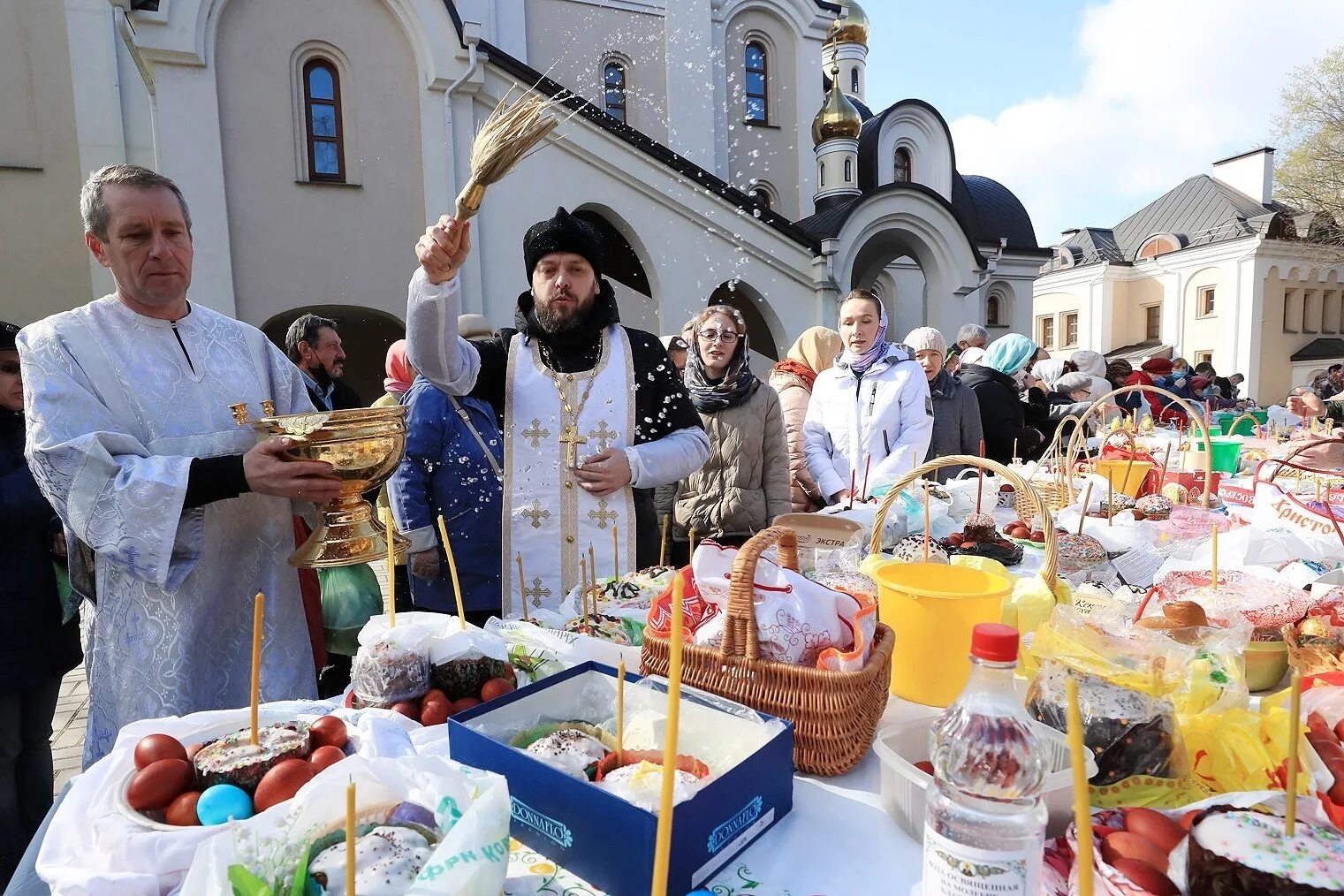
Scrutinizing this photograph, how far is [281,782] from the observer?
105 centimetres

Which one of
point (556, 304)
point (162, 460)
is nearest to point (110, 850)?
point (162, 460)

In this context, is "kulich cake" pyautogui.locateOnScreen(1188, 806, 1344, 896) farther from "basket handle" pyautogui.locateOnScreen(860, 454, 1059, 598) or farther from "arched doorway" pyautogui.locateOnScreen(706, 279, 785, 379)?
"arched doorway" pyautogui.locateOnScreen(706, 279, 785, 379)

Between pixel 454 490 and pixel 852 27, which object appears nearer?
pixel 454 490

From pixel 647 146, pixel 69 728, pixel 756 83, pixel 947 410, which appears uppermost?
pixel 756 83

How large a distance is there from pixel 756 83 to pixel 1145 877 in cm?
1857

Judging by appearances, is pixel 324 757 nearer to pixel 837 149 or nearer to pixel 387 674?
pixel 387 674

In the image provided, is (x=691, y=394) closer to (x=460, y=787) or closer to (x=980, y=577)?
(x=980, y=577)

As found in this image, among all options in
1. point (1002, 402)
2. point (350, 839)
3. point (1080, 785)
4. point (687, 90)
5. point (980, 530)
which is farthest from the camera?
point (687, 90)

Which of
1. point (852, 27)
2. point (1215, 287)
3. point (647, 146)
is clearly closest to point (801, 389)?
point (647, 146)

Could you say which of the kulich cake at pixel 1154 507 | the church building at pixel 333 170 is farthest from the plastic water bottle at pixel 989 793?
the church building at pixel 333 170

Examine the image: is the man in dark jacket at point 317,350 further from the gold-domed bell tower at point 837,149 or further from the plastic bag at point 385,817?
the gold-domed bell tower at point 837,149

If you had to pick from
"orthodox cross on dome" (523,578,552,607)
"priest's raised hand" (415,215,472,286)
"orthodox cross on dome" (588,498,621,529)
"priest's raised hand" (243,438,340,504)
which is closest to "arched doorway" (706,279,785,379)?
"orthodox cross on dome" (588,498,621,529)

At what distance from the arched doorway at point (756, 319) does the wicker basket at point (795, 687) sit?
8.90m

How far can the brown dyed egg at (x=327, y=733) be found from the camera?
1.19m
